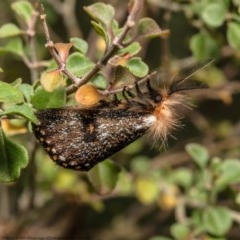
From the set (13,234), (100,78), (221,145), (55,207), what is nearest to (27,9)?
(100,78)

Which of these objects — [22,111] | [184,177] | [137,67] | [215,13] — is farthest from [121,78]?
[184,177]

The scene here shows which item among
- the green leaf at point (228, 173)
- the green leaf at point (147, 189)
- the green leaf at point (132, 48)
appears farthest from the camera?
the green leaf at point (147, 189)

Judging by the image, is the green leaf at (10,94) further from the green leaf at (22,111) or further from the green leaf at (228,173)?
the green leaf at (228,173)

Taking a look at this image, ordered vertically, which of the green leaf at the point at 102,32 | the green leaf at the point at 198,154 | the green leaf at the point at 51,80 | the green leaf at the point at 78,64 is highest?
the green leaf at the point at 102,32

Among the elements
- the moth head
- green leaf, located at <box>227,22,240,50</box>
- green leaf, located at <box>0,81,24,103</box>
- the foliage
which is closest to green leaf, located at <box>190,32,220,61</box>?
the foliage

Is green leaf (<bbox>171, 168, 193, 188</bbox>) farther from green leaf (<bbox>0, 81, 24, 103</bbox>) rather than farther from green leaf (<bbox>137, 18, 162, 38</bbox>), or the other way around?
green leaf (<bbox>0, 81, 24, 103</bbox>)

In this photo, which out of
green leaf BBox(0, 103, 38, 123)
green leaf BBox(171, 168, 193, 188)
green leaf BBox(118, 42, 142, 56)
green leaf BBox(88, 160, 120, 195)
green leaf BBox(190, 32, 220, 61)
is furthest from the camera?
green leaf BBox(171, 168, 193, 188)

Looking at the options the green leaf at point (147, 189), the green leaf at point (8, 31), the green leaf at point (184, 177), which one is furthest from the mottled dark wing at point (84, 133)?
the green leaf at point (147, 189)
